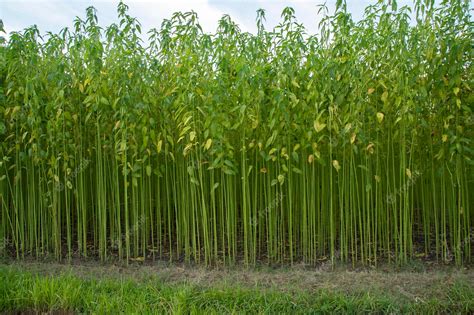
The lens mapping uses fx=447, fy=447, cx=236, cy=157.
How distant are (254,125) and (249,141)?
42 centimetres

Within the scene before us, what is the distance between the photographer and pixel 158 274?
355cm

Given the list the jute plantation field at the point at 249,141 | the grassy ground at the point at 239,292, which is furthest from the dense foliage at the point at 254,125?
the grassy ground at the point at 239,292

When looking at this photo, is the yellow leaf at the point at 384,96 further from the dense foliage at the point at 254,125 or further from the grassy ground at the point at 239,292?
the grassy ground at the point at 239,292

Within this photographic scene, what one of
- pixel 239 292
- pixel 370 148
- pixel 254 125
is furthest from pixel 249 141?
pixel 239 292

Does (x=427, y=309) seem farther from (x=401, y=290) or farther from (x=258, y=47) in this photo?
(x=258, y=47)

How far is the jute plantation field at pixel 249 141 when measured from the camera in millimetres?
3318

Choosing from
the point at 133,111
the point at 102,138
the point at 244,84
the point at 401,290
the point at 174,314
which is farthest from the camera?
the point at 102,138

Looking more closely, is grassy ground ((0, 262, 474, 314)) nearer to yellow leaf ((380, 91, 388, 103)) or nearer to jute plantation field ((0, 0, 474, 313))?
jute plantation field ((0, 0, 474, 313))

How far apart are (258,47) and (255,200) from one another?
51.7 inches

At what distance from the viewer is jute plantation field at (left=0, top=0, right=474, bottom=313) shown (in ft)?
10.9

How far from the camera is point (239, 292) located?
300 centimetres

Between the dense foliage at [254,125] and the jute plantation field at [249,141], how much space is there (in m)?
0.02

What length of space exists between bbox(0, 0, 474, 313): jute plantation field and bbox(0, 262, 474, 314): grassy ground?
0.05 ft

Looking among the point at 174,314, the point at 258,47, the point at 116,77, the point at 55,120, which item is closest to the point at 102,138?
the point at 55,120
